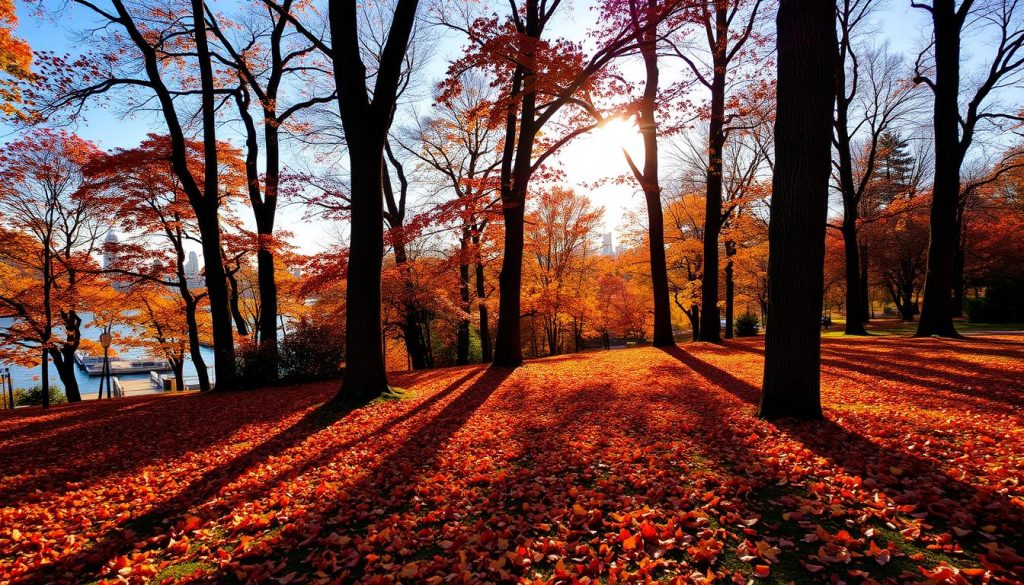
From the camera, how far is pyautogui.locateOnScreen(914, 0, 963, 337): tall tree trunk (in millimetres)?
11461

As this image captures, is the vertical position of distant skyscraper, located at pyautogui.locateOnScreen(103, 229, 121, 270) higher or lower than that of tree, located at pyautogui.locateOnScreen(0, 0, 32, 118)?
lower

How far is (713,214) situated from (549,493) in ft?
41.1

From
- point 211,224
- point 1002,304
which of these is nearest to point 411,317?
point 211,224

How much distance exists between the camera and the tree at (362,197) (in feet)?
→ 22.9

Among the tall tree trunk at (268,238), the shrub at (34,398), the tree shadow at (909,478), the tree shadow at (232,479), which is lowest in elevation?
the shrub at (34,398)

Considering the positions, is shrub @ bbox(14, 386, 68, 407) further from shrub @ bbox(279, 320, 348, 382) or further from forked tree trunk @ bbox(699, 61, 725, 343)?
forked tree trunk @ bbox(699, 61, 725, 343)

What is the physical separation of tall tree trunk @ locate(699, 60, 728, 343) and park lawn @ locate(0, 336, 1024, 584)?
22.7ft

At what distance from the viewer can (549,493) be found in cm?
348

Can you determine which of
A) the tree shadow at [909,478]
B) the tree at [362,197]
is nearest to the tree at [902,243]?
the tree shadow at [909,478]

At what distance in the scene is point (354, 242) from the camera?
23.1ft

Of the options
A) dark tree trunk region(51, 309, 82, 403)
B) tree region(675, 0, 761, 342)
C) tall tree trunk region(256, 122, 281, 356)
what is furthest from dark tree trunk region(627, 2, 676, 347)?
Answer: dark tree trunk region(51, 309, 82, 403)

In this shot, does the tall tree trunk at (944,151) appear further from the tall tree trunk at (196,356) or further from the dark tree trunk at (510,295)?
the tall tree trunk at (196,356)

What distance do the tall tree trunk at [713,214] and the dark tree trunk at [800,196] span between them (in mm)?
8922

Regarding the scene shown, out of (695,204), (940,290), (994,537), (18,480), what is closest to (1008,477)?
(994,537)
